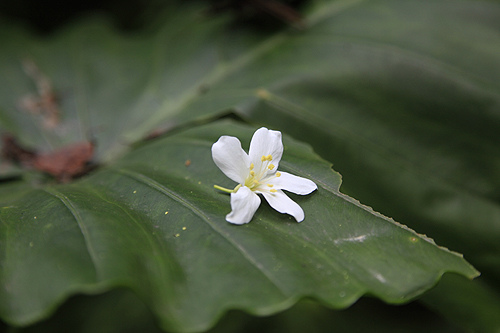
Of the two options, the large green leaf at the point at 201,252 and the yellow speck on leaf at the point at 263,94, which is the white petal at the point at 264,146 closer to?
the large green leaf at the point at 201,252

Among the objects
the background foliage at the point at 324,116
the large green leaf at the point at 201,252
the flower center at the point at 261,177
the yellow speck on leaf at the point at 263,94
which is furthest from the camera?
the yellow speck on leaf at the point at 263,94

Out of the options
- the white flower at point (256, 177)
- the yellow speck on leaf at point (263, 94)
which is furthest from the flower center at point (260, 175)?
the yellow speck on leaf at point (263, 94)

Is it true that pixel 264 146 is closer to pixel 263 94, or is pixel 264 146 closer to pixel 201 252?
pixel 201 252

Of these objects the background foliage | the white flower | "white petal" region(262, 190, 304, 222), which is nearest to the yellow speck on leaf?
the background foliage

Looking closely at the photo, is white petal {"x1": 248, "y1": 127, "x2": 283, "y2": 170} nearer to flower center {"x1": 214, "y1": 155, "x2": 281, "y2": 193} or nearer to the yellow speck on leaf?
flower center {"x1": 214, "y1": 155, "x2": 281, "y2": 193}

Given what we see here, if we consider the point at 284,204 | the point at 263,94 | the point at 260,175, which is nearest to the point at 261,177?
the point at 260,175

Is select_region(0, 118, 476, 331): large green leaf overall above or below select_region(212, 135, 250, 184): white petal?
below
